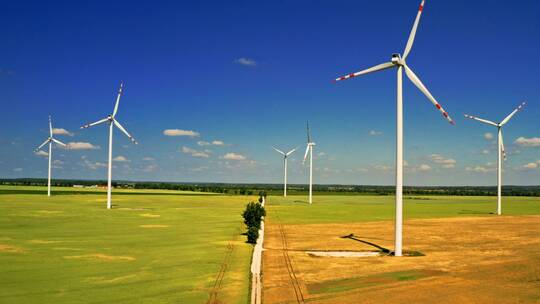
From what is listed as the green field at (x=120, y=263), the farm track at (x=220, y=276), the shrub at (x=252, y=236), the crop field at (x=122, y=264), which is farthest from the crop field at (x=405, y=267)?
the green field at (x=120, y=263)

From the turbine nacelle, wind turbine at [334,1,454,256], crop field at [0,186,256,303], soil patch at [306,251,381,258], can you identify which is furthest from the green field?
the turbine nacelle

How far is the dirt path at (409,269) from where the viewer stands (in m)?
22.3

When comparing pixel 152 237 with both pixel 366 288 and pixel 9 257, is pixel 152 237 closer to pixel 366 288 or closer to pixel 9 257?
pixel 9 257

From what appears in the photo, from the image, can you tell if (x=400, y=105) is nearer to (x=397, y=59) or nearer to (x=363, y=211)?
(x=397, y=59)

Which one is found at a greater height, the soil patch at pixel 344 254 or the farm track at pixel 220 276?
the farm track at pixel 220 276

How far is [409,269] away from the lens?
95.6 ft

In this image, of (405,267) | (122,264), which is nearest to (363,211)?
(405,267)

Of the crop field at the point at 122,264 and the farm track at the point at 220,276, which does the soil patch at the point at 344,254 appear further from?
the farm track at the point at 220,276

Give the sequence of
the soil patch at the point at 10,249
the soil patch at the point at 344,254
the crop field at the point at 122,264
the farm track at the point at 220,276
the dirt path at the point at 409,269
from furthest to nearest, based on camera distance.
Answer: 1. the soil patch at the point at 344,254
2. the soil patch at the point at 10,249
3. the dirt path at the point at 409,269
4. the crop field at the point at 122,264
5. the farm track at the point at 220,276

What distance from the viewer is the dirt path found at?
22.3 meters

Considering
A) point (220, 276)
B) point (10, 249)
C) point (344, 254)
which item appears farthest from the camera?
point (344, 254)

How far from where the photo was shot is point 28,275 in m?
25.5

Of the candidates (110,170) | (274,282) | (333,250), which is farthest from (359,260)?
(110,170)

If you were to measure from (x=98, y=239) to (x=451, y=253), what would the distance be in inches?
1129
